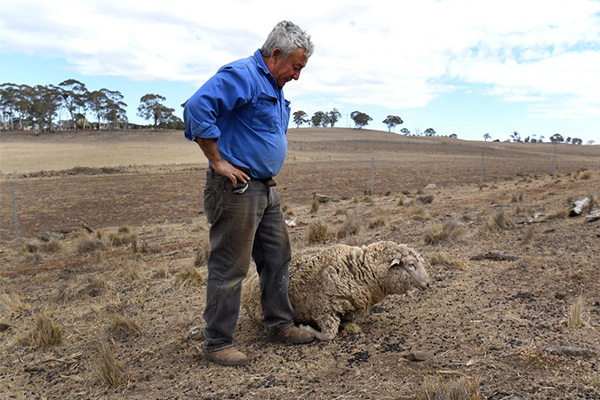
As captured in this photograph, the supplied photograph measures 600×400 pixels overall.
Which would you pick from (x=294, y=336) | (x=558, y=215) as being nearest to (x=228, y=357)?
(x=294, y=336)

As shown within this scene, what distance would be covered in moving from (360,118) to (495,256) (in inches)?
5528

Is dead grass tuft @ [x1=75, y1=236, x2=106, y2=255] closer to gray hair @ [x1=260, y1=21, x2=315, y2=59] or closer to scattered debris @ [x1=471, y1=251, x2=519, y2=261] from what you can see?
scattered debris @ [x1=471, y1=251, x2=519, y2=261]

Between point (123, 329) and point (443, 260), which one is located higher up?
point (443, 260)

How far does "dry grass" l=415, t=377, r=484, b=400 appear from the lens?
307 centimetres

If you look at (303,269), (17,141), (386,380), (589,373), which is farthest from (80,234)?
(17,141)

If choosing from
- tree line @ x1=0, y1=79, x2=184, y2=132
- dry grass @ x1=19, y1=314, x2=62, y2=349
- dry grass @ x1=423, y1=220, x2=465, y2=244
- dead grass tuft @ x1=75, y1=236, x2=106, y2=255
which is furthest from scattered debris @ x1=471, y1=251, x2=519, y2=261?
tree line @ x1=0, y1=79, x2=184, y2=132

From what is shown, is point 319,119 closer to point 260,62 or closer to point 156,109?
point 156,109

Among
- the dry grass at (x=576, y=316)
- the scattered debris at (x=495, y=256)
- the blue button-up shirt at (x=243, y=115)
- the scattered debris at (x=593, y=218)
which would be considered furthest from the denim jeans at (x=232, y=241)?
the scattered debris at (x=593, y=218)

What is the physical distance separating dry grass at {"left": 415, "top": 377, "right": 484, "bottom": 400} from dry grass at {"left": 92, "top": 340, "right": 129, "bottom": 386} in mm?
2432

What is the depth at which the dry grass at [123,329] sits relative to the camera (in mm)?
5035

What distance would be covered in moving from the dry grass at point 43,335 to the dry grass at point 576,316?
5.11 meters

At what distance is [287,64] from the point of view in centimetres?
380

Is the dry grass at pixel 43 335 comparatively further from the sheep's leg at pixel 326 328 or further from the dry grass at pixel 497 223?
the dry grass at pixel 497 223

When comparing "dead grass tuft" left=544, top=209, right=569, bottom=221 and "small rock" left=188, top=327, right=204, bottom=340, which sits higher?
"dead grass tuft" left=544, top=209, right=569, bottom=221
